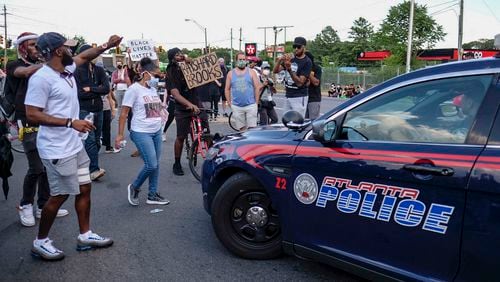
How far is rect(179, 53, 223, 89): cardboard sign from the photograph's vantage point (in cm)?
679

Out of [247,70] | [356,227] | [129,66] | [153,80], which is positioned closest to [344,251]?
[356,227]

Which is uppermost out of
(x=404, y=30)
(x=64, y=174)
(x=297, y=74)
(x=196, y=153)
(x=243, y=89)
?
(x=404, y=30)

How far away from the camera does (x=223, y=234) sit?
3.94 m

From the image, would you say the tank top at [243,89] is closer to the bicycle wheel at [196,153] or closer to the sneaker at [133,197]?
the bicycle wheel at [196,153]

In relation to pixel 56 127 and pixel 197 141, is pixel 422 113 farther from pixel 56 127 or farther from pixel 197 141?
pixel 197 141

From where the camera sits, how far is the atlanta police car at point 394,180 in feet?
8.32

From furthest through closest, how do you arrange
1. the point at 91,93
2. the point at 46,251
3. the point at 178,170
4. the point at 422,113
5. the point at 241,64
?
the point at 241,64
the point at 178,170
the point at 91,93
the point at 46,251
the point at 422,113

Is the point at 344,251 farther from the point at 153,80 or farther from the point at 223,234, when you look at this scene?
the point at 153,80

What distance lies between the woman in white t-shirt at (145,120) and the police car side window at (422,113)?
2.68 metres

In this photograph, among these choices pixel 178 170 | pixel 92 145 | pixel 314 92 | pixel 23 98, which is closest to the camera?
pixel 23 98

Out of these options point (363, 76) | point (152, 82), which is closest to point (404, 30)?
point (363, 76)

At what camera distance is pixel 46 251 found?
153 inches

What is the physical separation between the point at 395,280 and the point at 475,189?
0.77 metres

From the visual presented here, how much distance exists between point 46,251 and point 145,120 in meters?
1.86
